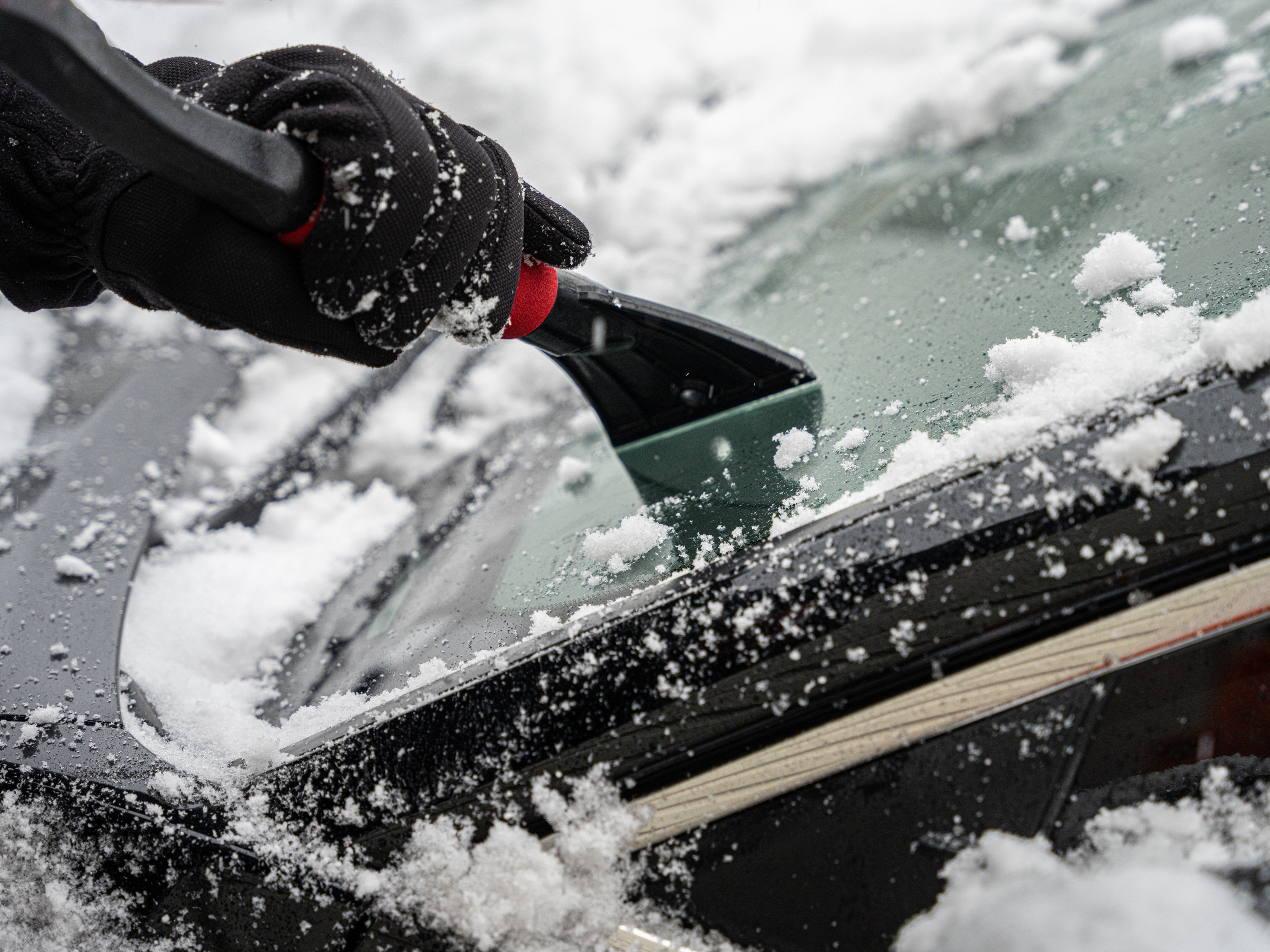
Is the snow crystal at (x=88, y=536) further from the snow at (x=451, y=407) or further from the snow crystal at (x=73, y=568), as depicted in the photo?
the snow at (x=451, y=407)

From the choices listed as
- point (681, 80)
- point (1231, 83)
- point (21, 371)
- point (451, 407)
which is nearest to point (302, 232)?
point (451, 407)

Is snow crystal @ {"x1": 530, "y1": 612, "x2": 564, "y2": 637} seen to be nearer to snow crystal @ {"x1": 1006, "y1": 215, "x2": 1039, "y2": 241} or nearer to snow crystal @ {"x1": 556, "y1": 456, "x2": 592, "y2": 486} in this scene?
snow crystal @ {"x1": 556, "y1": 456, "x2": 592, "y2": 486}

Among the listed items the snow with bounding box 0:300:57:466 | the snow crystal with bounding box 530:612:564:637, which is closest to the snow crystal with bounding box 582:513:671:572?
the snow crystal with bounding box 530:612:564:637

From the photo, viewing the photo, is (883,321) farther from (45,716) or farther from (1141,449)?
(45,716)

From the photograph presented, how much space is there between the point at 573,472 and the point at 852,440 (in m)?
0.64

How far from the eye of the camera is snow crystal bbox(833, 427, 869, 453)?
3.35 feet

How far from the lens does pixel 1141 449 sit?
71cm

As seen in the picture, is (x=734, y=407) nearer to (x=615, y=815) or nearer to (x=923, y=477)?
(x=923, y=477)

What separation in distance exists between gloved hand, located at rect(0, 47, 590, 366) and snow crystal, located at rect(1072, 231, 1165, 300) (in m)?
0.86

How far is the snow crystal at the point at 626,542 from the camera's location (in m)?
1.01

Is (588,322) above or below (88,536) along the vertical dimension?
above

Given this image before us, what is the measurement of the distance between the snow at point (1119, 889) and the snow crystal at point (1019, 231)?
95 centimetres

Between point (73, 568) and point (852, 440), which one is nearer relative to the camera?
point (852, 440)

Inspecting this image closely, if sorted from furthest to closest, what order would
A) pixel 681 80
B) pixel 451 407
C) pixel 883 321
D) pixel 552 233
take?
1. pixel 681 80
2. pixel 451 407
3. pixel 883 321
4. pixel 552 233
